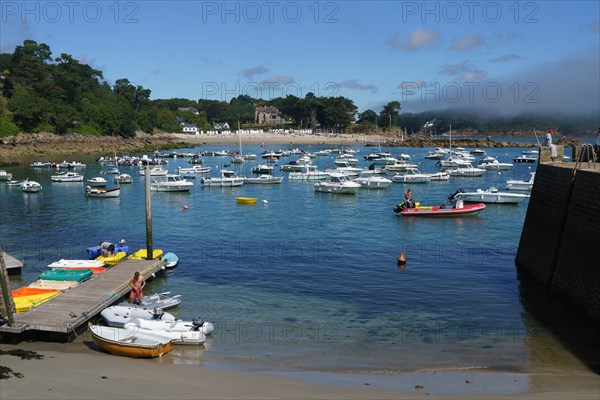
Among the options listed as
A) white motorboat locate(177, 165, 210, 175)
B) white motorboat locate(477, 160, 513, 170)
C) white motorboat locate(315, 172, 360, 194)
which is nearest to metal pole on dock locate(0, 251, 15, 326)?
white motorboat locate(315, 172, 360, 194)

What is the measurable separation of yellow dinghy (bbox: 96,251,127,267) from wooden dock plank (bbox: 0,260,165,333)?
82 centimetres

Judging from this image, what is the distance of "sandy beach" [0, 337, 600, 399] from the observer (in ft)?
44.2

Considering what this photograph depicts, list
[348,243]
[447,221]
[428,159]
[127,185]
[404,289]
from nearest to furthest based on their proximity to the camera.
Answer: [404,289] → [348,243] → [447,221] → [127,185] → [428,159]

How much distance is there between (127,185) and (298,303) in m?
51.5

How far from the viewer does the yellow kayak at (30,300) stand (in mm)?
19062

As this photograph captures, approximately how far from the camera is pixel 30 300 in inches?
769

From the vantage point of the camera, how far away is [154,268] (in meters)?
25.1

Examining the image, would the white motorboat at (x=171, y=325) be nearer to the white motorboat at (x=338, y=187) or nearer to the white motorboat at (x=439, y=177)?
the white motorboat at (x=338, y=187)

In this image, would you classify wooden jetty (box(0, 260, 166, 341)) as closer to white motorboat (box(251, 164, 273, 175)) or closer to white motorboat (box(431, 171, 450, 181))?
white motorboat (box(431, 171, 450, 181))

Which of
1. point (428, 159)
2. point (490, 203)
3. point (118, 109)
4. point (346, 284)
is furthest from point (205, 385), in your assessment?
point (118, 109)

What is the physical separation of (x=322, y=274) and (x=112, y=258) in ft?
30.6

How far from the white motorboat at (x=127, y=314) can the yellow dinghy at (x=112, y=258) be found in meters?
6.86

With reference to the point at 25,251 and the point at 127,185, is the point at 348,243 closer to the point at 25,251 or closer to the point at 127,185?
the point at 25,251

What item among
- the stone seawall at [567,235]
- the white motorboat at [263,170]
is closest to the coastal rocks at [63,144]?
the white motorboat at [263,170]
